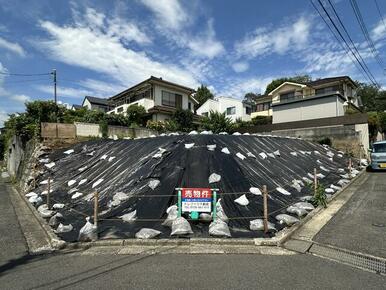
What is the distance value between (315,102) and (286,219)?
751 inches

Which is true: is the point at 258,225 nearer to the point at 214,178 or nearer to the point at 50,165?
the point at 214,178

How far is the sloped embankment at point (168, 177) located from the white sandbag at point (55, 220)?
0.62 feet

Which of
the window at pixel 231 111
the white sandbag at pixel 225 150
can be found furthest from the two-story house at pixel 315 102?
the white sandbag at pixel 225 150

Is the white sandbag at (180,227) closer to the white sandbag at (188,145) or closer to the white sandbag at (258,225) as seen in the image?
the white sandbag at (258,225)

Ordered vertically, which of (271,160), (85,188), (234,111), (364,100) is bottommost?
(85,188)

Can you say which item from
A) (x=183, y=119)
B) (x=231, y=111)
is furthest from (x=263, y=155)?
(x=231, y=111)

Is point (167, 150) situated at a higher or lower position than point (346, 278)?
higher

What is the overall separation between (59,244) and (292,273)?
4.23 m

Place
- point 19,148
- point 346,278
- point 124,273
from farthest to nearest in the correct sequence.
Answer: point 19,148
point 124,273
point 346,278

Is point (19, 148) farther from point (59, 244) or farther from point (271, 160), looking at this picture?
point (271, 160)

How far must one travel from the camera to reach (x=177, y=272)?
3.79m

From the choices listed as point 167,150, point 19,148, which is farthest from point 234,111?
point 167,150

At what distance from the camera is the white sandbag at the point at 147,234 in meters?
5.10

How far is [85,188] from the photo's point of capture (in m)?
8.73
